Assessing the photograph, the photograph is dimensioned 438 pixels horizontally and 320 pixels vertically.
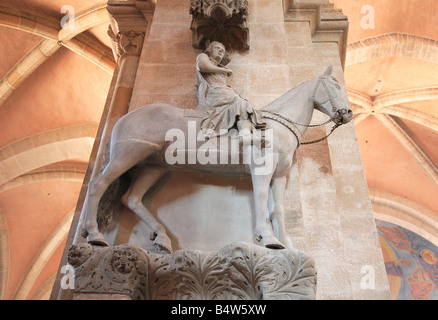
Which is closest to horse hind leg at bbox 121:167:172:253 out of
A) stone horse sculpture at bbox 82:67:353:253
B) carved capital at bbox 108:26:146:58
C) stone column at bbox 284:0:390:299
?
stone horse sculpture at bbox 82:67:353:253

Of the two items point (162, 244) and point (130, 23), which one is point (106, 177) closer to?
point (162, 244)

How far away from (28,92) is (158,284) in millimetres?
9964

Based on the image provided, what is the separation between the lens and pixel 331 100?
3881mm

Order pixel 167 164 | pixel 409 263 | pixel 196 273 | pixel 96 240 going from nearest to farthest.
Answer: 1. pixel 196 273
2. pixel 96 240
3. pixel 167 164
4. pixel 409 263

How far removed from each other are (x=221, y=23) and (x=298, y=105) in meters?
1.54

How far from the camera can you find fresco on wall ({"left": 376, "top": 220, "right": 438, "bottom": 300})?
15688 millimetres

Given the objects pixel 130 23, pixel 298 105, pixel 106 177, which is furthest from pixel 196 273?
pixel 130 23

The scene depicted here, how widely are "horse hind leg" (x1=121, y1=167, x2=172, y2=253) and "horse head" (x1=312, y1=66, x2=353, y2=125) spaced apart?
155cm

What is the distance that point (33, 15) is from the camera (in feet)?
32.5

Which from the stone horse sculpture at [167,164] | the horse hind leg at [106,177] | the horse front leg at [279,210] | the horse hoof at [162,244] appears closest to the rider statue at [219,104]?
the stone horse sculpture at [167,164]

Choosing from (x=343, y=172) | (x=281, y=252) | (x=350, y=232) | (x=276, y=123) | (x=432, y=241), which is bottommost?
(x=281, y=252)

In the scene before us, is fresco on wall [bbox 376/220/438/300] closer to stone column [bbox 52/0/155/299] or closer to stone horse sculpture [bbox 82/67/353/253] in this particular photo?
stone column [bbox 52/0/155/299]

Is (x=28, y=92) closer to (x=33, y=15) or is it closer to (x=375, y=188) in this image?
(x=33, y=15)
